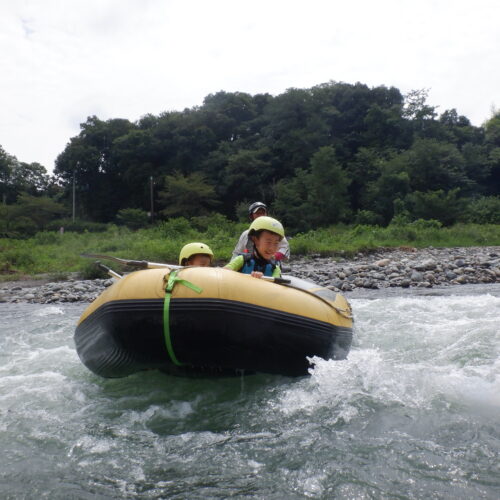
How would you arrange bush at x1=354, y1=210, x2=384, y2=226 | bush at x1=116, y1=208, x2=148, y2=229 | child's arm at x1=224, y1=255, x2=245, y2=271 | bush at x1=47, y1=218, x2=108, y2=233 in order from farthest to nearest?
bush at x1=116, y1=208, x2=148, y2=229 < bush at x1=47, y1=218, x2=108, y2=233 < bush at x1=354, y1=210, x2=384, y2=226 < child's arm at x1=224, y1=255, x2=245, y2=271

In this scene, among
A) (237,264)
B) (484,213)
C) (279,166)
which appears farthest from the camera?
(279,166)

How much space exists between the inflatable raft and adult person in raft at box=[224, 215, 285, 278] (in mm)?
659

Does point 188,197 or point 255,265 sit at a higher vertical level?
point 188,197

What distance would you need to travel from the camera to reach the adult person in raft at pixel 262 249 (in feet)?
12.1

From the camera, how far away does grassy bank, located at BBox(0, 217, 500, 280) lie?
13.8 meters

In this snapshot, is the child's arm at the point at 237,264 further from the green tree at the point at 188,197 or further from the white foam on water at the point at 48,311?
the green tree at the point at 188,197

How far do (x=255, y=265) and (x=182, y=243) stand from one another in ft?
41.5

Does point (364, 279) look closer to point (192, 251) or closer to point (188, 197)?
point (192, 251)

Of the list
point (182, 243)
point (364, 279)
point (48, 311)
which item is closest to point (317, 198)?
point (182, 243)

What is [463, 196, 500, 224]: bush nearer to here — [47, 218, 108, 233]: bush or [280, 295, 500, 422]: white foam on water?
[280, 295, 500, 422]: white foam on water

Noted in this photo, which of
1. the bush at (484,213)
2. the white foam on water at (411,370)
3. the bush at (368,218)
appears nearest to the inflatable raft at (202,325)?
the white foam on water at (411,370)

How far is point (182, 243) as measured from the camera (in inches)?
644

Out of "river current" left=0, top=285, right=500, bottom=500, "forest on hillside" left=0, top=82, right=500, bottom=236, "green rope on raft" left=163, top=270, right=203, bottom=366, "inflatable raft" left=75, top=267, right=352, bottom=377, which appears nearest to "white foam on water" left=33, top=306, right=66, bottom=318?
"river current" left=0, top=285, right=500, bottom=500

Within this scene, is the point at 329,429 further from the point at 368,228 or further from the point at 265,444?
the point at 368,228
